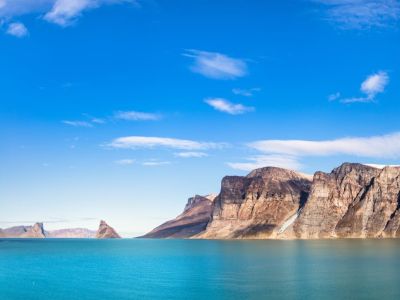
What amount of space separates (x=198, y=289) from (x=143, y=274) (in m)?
32.4

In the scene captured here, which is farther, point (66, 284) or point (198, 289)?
point (66, 284)

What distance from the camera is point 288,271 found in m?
127

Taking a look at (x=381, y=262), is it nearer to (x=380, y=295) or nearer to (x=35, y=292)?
(x=380, y=295)

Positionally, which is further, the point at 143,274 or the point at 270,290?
the point at 143,274

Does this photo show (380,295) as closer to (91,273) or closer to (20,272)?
(91,273)

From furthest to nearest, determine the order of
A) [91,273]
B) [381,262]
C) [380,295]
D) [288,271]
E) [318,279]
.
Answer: [381,262] < [91,273] < [288,271] < [318,279] < [380,295]

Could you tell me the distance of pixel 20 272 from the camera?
463ft

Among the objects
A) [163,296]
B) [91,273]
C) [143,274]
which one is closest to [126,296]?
[163,296]

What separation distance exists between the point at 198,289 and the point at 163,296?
9.12 meters

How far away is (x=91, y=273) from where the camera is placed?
135m

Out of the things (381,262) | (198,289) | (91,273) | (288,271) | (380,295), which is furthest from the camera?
(381,262)

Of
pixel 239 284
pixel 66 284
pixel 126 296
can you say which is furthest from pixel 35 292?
pixel 239 284

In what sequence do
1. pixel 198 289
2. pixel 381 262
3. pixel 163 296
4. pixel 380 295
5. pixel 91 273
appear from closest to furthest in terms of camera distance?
pixel 380 295 → pixel 163 296 → pixel 198 289 → pixel 91 273 → pixel 381 262

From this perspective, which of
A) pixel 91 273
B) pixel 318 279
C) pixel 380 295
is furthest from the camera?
pixel 91 273
